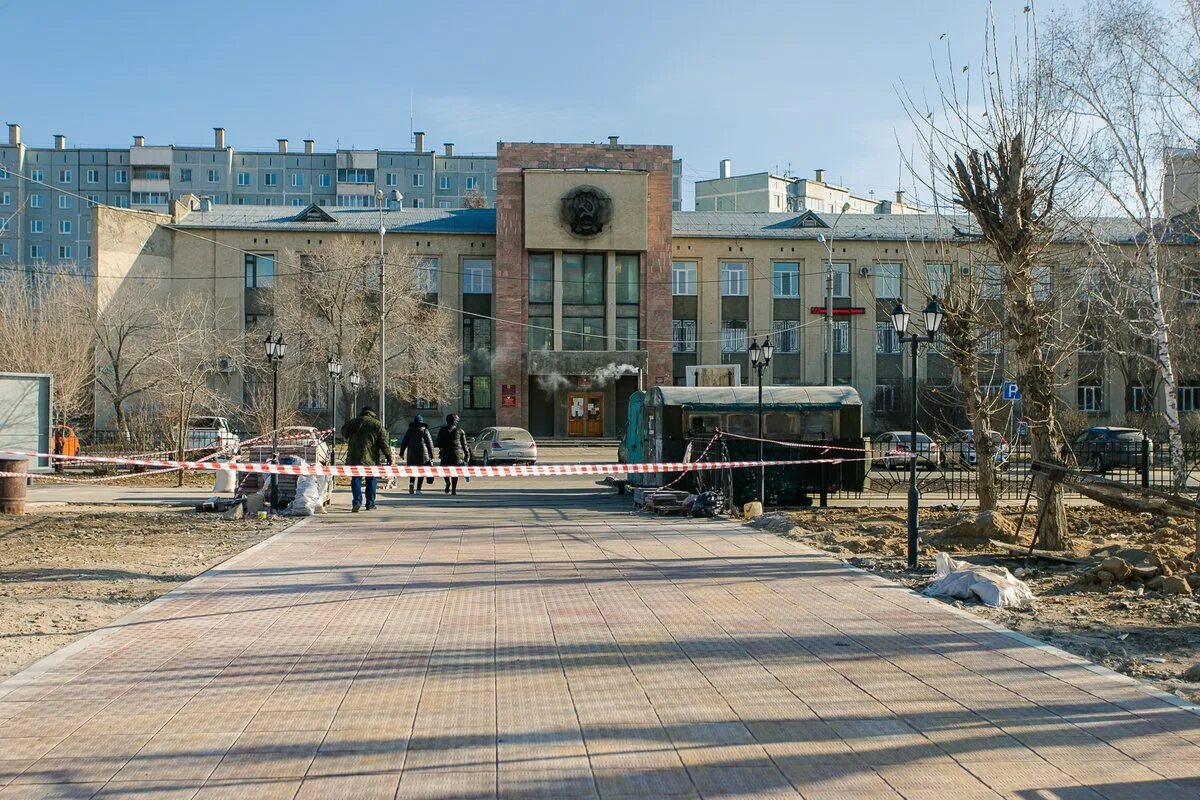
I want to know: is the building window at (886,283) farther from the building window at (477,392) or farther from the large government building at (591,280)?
the building window at (477,392)

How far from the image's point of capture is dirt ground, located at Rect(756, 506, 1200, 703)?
7.84 metres

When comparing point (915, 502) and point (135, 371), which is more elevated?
point (135, 371)

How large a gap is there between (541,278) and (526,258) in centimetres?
127

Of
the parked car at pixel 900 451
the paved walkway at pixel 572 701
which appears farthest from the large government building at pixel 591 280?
the paved walkway at pixel 572 701

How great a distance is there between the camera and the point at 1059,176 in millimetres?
15570

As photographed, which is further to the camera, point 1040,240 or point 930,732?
point 1040,240

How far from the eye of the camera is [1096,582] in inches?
427

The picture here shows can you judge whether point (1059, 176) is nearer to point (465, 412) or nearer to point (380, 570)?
point (380, 570)

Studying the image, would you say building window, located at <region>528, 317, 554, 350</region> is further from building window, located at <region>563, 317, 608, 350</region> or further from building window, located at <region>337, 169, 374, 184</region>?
building window, located at <region>337, 169, 374, 184</region>

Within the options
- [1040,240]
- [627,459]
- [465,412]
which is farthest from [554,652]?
[465,412]

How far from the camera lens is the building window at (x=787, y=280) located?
55375 millimetres

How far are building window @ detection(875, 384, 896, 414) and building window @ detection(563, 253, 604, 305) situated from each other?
15543mm

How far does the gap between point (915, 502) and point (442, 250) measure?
43867 mm

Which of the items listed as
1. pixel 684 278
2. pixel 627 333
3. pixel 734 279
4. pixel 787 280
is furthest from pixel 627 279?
pixel 787 280
